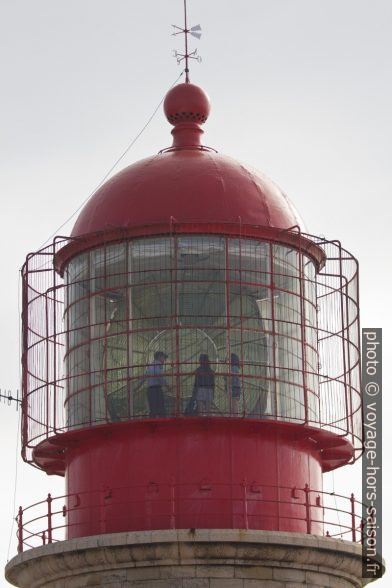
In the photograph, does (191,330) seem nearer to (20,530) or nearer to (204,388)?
(204,388)

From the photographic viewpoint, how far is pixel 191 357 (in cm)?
2372

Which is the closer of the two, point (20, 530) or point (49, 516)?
point (49, 516)

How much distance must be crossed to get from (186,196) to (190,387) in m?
2.67

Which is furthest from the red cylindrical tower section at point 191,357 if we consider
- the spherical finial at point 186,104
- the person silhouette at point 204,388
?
the spherical finial at point 186,104

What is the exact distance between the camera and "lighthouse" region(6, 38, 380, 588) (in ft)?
76.3

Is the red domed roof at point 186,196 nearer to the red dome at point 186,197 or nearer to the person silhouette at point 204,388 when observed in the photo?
the red dome at point 186,197

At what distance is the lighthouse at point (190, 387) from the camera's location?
23266mm

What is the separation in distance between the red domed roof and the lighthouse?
0.03 meters

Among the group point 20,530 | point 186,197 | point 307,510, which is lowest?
point 20,530

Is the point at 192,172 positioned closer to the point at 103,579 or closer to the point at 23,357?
the point at 23,357

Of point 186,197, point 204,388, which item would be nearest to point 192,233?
point 186,197

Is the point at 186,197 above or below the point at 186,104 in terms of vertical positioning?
below

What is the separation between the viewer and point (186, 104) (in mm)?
25922

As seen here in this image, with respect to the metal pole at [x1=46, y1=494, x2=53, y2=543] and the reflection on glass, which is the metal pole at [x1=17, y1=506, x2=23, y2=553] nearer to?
the metal pole at [x1=46, y1=494, x2=53, y2=543]
